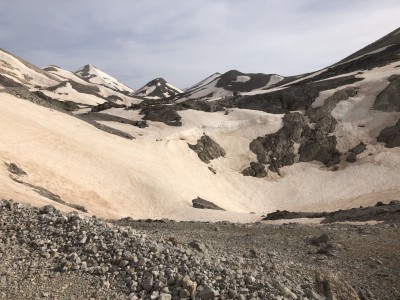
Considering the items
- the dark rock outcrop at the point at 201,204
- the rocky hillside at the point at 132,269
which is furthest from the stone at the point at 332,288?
the dark rock outcrop at the point at 201,204

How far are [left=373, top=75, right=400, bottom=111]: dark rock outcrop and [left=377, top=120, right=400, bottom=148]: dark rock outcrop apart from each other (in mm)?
4498


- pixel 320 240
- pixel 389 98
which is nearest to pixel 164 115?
pixel 389 98

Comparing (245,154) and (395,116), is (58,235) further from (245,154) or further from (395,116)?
(395,116)

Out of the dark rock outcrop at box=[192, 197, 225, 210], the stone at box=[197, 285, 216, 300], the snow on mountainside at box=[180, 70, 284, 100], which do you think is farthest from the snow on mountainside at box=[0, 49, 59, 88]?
the stone at box=[197, 285, 216, 300]

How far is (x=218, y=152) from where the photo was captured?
191 feet

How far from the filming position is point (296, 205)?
47.9m

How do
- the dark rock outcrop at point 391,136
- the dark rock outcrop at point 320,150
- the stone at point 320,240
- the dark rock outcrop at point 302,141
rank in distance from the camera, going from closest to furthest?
1. the stone at point 320,240
2. the dark rock outcrop at point 391,136
3. the dark rock outcrop at point 320,150
4. the dark rock outcrop at point 302,141

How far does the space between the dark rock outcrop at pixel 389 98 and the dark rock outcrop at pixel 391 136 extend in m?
4.50

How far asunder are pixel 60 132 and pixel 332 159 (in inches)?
1516

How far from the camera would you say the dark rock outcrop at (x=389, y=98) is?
62.3 meters

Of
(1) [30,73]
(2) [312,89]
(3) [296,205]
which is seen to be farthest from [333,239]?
(1) [30,73]

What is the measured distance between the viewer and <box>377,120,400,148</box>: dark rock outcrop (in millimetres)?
56156

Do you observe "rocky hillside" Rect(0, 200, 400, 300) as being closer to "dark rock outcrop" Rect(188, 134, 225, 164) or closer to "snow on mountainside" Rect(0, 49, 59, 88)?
"dark rock outcrop" Rect(188, 134, 225, 164)

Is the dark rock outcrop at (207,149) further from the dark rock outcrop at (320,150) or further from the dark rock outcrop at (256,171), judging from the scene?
the dark rock outcrop at (320,150)
